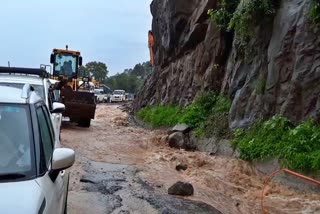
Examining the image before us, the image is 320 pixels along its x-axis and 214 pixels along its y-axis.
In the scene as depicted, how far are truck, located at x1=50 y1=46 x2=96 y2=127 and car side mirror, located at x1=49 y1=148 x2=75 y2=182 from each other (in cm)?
1426

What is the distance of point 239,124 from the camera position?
13883 millimetres

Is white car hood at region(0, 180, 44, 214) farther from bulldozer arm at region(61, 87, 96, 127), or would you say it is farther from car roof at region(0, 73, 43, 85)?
bulldozer arm at region(61, 87, 96, 127)

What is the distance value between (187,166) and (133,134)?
8.65 metres

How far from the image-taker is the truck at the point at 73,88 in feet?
66.0

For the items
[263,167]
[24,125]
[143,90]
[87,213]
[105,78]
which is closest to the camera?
[24,125]

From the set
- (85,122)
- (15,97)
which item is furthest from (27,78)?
(85,122)

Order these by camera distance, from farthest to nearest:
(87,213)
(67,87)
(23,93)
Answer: (67,87) < (87,213) < (23,93)

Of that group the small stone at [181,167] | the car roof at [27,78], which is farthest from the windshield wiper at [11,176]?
the small stone at [181,167]

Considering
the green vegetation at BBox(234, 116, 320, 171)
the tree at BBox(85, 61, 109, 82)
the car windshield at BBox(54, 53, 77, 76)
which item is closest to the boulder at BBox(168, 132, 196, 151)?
the green vegetation at BBox(234, 116, 320, 171)

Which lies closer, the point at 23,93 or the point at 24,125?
the point at 24,125

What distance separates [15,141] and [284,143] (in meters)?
7.93

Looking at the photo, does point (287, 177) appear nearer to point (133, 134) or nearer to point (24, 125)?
point (24, 125)

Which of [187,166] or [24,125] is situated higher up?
[24,125]

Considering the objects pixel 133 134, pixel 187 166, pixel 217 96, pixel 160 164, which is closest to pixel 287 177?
pixel 187 166
